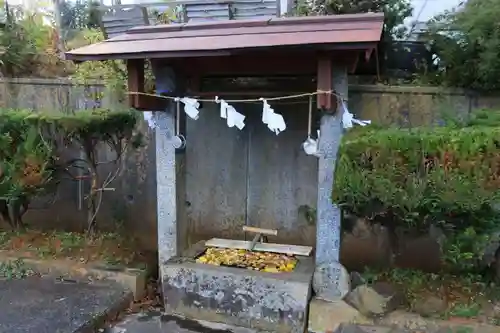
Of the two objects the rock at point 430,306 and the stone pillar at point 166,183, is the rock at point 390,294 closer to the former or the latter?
the rock at point 430,306

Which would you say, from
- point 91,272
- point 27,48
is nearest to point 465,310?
point 91,272

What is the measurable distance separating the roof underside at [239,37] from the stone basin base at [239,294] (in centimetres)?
211

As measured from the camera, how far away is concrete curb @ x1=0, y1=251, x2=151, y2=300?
4.84 metres

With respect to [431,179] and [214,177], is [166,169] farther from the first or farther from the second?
[431,179]

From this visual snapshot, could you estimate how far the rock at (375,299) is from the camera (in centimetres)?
394

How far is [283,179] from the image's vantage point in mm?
5449

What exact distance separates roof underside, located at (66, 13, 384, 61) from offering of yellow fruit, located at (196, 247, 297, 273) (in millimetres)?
2126

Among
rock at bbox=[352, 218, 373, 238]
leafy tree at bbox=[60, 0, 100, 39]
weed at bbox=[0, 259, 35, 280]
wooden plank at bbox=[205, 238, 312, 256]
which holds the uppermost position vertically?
leafy tree at bbox=[60, 0, 100, 39]

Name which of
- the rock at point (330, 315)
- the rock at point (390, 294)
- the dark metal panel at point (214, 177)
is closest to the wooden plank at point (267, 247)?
the dark metal panel at point (214, 177)

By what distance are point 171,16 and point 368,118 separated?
159 inches

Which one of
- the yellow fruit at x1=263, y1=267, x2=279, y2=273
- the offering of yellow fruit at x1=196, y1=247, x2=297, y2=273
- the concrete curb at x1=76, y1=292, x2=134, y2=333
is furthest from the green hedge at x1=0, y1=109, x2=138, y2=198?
the yellow fruit at x1=263, y1=267, x2=279, y2=273

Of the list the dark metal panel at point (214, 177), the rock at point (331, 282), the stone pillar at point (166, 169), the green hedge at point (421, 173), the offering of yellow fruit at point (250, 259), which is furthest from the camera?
the dark metal panel at point (214, 177)

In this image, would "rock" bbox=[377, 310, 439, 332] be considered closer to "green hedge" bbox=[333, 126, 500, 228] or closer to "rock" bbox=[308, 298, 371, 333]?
"rock" bbox=[308, 298, 371, 333]

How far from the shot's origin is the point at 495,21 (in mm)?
4375
